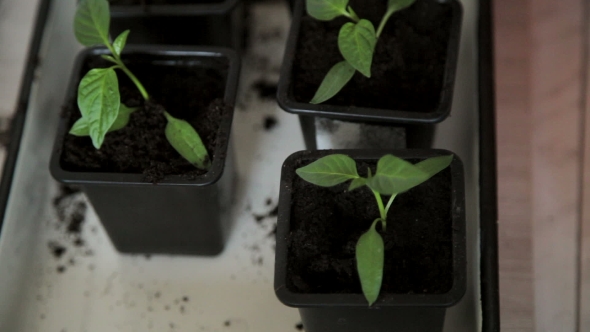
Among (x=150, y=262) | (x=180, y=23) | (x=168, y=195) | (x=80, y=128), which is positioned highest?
(x=180, y=23)

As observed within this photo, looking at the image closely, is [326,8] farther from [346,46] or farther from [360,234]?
[360,234]

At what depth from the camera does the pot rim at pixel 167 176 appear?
85 centimetres

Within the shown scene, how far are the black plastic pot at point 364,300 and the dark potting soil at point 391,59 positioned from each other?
0.42 feet

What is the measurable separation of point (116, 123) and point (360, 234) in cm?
35

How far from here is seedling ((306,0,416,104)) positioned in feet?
2.66

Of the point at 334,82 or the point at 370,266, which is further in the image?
the point at 334,82

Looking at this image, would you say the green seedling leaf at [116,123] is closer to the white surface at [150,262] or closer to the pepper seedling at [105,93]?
the pepper seedling at [105,93]

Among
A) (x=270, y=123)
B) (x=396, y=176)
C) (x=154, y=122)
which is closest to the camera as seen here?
(x=396, y=176)

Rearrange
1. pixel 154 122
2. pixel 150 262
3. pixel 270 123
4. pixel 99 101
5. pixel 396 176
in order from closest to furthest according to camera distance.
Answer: pixel 396 176 < pixel 99 101 < pixel 154 122 < pixel 150 262 < pixel 270 123

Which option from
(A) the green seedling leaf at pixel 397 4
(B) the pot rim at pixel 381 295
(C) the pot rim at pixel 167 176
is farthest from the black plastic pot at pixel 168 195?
(A) the green seedling leaf at pixel 397 4

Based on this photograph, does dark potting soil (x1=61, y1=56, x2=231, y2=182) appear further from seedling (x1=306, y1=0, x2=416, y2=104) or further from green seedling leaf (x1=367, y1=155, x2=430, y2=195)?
→ green seedling leaf (x1=367, y1=155, x2=430, y2=195)

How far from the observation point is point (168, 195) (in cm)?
89

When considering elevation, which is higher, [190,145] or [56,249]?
[190,145]

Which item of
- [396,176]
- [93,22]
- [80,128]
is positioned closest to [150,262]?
[80,128]
